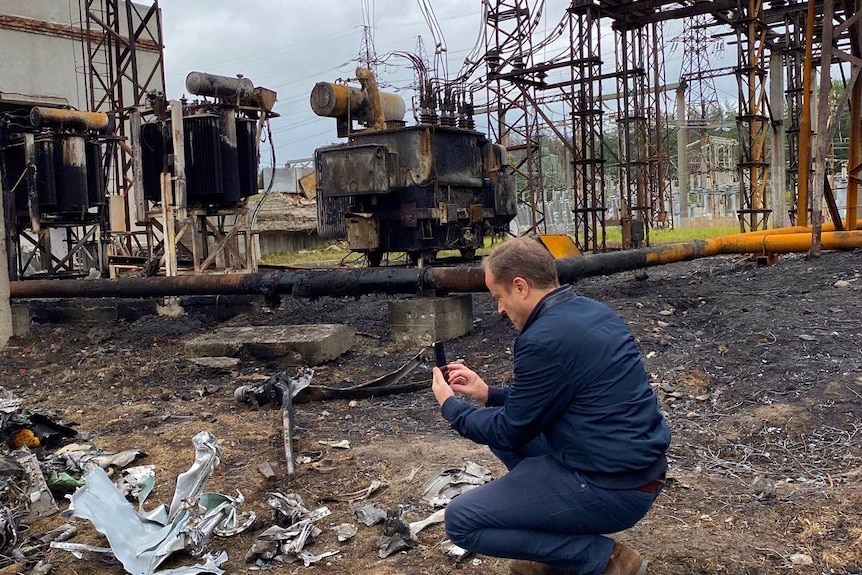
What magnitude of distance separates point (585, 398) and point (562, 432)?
17cm

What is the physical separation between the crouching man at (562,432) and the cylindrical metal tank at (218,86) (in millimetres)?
9467

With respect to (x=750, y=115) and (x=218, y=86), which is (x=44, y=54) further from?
(x=750, y=115)

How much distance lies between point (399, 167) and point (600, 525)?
8.96 meters

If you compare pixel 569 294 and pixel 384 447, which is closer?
pixel 569 294

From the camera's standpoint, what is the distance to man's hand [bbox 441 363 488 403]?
10.8ft

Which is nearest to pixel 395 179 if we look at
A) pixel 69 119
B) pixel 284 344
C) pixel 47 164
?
pixel 284 344

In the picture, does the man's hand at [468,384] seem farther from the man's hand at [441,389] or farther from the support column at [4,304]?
the support column at [4,304]

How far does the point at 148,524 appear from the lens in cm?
399

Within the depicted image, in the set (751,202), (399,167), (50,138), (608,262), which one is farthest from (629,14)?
(50,138)

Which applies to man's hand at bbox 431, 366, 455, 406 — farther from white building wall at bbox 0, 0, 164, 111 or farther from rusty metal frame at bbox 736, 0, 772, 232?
white building wall at bbox 0, 0, 164, 111

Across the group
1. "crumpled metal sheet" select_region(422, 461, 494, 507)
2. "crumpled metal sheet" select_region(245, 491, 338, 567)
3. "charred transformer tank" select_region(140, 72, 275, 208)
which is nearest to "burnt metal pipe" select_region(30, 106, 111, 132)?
"charred transformer tank" select_region(140, 72, 275, 208)

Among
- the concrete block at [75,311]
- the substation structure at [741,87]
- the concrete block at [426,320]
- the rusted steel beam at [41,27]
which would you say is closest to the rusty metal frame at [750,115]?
the substation structure at [741,87]

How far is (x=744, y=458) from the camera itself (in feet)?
16.2

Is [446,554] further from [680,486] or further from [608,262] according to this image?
[608,262]
